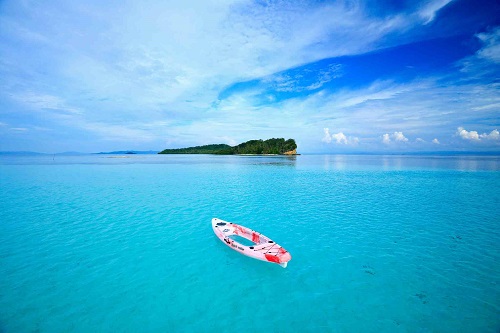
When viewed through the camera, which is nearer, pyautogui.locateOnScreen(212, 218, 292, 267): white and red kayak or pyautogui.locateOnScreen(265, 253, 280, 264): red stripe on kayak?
pyautogui.locateOnScreen(265, 253, 280, 264): red stripe on kayak

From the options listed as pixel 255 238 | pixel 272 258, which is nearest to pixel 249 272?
pixel 272 258

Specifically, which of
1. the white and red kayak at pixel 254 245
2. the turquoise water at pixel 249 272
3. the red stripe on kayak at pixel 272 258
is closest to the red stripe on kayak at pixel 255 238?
the white and red kayak at pixel 254 245

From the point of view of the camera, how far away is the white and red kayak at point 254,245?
1462cm

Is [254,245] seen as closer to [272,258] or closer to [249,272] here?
[249,272]

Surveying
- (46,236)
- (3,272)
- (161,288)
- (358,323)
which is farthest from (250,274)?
(46,236)

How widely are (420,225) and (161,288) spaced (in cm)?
2422

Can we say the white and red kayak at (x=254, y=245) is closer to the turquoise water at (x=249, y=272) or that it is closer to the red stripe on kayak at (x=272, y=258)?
the red stripe on kayak at (x=272, y=258)

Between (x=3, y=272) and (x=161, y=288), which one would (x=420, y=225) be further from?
(x=3, y=272)

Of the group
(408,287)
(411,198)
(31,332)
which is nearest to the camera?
(31,332)

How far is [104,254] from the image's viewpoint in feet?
54.9

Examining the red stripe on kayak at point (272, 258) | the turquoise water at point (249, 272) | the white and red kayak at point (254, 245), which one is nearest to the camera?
the turquoise water at point (249, 272)

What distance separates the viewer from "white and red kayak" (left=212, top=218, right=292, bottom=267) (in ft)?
48.0

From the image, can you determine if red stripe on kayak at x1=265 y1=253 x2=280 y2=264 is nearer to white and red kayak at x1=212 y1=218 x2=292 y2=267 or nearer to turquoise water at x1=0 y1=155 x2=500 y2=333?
white and red kayak at x1=212 y1=218 x2=292 y2=267

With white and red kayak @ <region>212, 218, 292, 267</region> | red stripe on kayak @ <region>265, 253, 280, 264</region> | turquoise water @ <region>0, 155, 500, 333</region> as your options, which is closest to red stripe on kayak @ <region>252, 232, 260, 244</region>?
white and red kayak @ <region>212, 218, 292, 267</region>
